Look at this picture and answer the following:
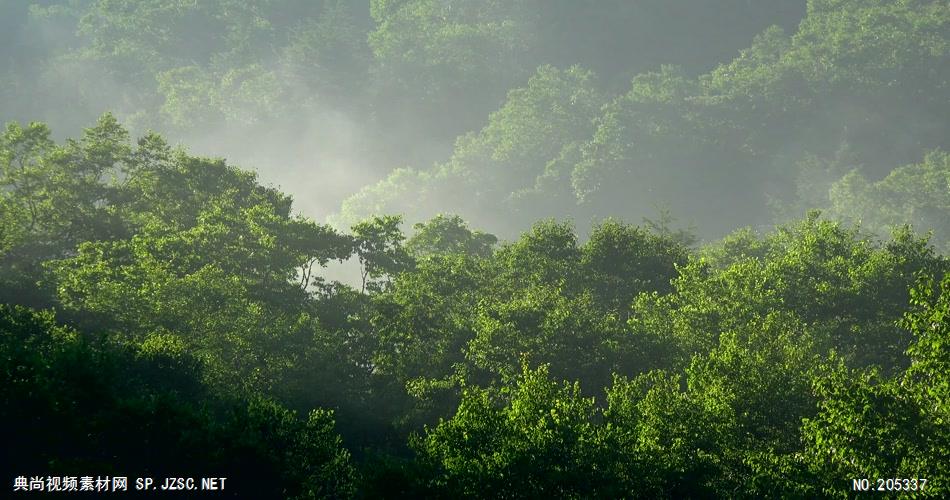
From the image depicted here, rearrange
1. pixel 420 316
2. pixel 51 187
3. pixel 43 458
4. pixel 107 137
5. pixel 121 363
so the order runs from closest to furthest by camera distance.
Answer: pixel 43 458 < pixel 121 363 < pixel 420 316 < pixel 51 187 < pixel 107 137

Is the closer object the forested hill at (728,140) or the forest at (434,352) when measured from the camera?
the forest at (434,352)

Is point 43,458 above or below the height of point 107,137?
below

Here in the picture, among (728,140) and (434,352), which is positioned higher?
(728,140)

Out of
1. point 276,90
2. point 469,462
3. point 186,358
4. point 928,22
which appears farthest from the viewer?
point 276,90

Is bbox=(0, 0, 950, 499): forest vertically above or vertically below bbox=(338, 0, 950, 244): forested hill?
below

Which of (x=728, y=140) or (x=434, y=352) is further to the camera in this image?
(x=728, y=140)

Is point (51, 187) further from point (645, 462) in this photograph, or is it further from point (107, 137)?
point (645, 462)

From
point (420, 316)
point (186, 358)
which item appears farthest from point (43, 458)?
point (420, 316)

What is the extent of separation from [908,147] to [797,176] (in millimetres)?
19725

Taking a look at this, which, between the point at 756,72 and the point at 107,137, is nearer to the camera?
the point at 107,137

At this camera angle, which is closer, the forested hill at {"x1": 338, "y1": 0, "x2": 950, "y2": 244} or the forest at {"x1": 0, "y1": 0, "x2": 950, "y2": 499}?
the forest at {"x1": 0, "y1": 0, "x2": 950, "y2": 499}

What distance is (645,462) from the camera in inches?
1323

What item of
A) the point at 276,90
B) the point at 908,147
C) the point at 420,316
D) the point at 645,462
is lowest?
the point at 645,462

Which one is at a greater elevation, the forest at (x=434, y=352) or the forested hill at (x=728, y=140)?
the forested hill at (x=728, y=140)
